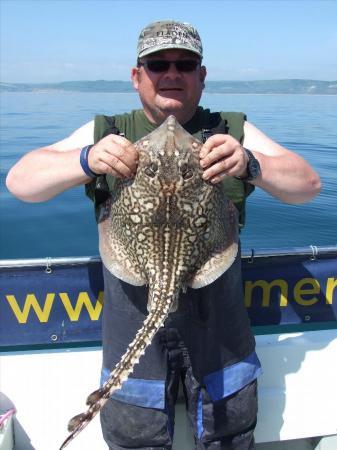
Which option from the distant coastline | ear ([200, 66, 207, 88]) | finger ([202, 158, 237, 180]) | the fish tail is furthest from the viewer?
the distant coastline

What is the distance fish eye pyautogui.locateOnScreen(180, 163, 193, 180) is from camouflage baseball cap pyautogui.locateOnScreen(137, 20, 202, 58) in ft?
2.57

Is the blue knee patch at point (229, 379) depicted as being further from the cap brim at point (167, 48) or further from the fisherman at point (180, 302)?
the cap brim at point (167, 48)

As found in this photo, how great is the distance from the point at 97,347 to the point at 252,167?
2.09 meters

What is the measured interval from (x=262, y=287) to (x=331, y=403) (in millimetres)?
1077

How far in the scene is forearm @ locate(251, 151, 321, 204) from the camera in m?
2.45

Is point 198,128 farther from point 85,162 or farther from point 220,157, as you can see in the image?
point 85,162

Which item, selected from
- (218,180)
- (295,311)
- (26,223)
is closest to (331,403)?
(295,311)

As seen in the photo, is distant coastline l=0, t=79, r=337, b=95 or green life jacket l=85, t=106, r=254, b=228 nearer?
green life jacket l=85, t=106, r=254, b=228

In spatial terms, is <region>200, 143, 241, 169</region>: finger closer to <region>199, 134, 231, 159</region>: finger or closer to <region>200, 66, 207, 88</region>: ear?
<region>199, 134, 231, 159</region>: finger

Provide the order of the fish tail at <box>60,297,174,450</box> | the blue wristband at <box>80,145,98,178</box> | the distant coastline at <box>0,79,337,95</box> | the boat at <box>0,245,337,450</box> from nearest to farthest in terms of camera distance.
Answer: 1. the fish tail at <box>60,297,174,450</box>
2. the blue wristband at <box>80,145,98,178</box>
3. the boat at <box>0,245,337,450</box>
4. the distant coastline at <box>0,79,337,95</box>

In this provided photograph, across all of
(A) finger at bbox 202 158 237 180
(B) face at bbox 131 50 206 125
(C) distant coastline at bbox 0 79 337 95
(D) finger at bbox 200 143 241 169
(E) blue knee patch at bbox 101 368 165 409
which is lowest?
(E) blue knee patch at bbox 101 368 165 409

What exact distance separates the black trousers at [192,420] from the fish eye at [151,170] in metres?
1.34

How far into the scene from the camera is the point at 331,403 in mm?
3557

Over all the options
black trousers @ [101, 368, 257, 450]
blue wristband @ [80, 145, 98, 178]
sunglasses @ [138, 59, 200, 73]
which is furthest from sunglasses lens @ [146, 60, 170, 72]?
black trousers @ [101, 368, 257, 450]
